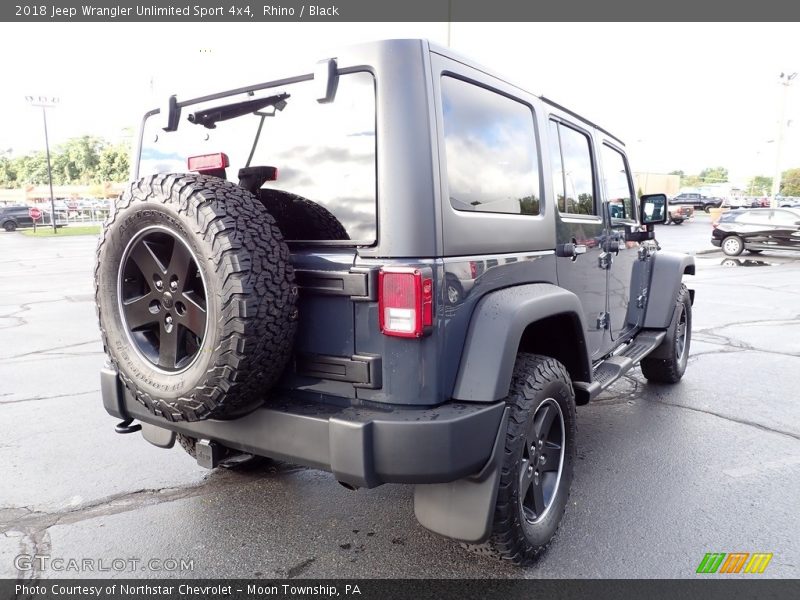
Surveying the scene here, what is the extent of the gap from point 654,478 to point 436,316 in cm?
213

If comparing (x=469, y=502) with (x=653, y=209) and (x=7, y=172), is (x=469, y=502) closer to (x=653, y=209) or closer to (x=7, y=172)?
(x=653, y=209)

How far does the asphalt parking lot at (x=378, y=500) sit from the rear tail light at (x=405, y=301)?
1.18 m

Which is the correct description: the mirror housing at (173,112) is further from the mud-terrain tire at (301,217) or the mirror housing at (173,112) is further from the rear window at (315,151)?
the mud-terrain tire at (301,217)

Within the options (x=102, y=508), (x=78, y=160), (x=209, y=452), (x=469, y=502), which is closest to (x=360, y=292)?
(x=469, y=502)

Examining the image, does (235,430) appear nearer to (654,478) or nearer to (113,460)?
(113,460)

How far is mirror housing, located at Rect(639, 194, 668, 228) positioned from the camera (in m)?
4.73

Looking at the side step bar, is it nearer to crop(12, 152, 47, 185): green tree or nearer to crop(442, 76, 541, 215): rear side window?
crop(442, 76, 541, 215): rear side window

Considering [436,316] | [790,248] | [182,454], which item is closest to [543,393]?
[436,316]

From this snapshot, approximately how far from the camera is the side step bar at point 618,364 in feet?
10.2

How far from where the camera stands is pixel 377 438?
2068 millimetres

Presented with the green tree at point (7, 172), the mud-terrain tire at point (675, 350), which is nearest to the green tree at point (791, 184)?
the mud-terrain tire at point (675, 350)

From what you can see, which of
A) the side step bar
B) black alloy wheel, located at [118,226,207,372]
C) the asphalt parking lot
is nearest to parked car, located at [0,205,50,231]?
the asphalt parking lot

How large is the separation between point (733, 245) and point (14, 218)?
128ft

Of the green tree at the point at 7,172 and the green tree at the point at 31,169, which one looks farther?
the green tree at the point at 31,169
